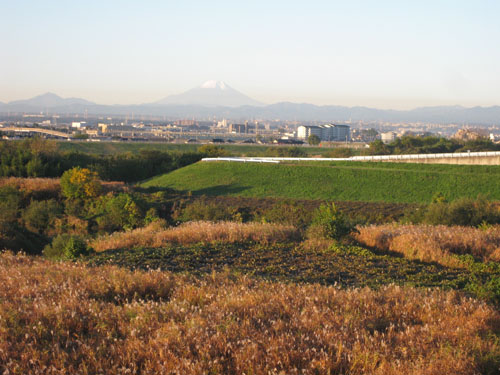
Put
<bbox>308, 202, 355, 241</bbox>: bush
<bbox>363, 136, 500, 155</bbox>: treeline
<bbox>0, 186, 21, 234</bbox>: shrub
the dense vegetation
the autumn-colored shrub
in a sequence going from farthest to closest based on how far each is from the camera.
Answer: <bbox>363, 136, 500, 155</bbox>: treeline, the autumn-colored shrub, <bbox>0, 186, 21, 234</bbox>: shrub, <bbox>308, 202, 355, 241</bbox>: bush, the dense vegetation

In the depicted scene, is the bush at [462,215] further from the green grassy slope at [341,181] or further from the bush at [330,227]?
the green grassy slope at [341,181]

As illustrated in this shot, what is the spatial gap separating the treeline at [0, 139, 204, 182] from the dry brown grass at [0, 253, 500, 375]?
41321 mm

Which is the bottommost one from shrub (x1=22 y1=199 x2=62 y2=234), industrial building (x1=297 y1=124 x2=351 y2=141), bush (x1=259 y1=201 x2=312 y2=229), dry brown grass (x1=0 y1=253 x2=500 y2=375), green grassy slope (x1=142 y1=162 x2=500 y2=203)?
shrub (x1=22 y1=199 x2=62 y2=234)

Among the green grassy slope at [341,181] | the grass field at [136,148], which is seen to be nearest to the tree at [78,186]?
the green grassy slope at [341,181]

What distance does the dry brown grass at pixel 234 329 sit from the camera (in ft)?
15.6

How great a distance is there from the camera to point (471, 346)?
5.18 meters

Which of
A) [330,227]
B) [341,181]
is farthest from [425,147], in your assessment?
[330,227]

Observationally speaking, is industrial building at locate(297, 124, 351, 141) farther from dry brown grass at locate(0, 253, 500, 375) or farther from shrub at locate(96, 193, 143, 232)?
dry brown grass at locate(0, 253, 500, 375)

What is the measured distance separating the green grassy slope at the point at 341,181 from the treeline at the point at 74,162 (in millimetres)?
6908

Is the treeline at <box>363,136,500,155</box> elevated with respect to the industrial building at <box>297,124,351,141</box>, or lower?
lower

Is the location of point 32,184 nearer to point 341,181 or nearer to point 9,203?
point 9,203

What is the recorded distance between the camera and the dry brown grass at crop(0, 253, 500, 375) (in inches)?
187

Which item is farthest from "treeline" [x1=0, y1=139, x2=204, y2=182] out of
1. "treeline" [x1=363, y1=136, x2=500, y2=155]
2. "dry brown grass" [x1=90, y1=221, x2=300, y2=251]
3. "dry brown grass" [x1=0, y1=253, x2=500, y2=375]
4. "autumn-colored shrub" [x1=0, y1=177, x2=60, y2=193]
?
"dry brown grass" [x1=0, y1=253, x2=500, y2=375]

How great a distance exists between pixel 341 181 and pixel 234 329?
3636 cm
